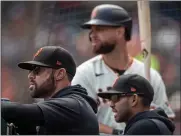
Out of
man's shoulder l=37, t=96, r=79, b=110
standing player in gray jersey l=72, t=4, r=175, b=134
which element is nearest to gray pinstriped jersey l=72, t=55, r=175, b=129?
standing player in gray jersey l=72, t=4, r=175, b=134

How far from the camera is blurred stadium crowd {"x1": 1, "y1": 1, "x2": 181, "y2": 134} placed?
5492 mm

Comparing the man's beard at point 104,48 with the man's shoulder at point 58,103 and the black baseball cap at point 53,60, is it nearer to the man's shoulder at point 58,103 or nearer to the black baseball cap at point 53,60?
the black baseball cap at point 53,60

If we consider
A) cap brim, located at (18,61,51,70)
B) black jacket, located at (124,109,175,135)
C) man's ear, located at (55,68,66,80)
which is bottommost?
black jacket, located at (124,109,175,135)

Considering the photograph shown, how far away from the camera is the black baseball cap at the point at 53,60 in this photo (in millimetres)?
3529

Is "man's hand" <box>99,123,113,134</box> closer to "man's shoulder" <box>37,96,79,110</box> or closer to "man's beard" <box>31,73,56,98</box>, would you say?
"man's beard" <box>31,73,56,98</box>

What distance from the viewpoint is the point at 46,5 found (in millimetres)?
5605

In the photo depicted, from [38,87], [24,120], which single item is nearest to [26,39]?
[38,87]

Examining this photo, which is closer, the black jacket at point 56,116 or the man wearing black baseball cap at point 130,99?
the black jacket at point 56,116

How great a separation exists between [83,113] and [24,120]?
0.36m

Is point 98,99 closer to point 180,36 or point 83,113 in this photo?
point 83,113

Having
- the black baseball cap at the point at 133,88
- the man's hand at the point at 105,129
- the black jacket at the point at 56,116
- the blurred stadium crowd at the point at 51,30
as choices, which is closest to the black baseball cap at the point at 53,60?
the black jacket at the point at 56,116

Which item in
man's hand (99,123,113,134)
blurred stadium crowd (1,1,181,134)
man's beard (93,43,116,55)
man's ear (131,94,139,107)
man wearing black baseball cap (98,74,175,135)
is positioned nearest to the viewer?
man wearing black baseball cap (98,74,175,135)

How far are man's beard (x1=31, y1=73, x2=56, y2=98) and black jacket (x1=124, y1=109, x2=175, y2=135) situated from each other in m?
0.53

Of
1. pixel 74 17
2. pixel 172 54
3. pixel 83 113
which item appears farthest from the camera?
pixel 172 54
